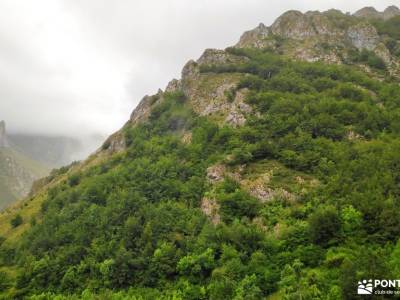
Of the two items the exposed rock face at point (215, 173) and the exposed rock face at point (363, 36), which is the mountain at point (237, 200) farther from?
the exposed rock face at point (363, 36)

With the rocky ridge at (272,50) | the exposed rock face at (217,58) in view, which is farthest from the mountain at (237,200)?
the exposed rock face at (217,58)

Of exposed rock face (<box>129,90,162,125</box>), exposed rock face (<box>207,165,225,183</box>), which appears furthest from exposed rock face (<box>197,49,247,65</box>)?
exposed rock face (<box>207,165,225,183</box>)

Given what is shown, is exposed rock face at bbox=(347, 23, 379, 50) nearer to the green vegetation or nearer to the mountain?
the mountain

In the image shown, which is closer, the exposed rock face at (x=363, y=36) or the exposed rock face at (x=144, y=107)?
the exposed rock face at (x=144, y=107)

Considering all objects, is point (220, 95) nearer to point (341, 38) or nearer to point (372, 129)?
point (372, 129)

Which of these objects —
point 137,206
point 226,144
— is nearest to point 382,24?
point 226,144

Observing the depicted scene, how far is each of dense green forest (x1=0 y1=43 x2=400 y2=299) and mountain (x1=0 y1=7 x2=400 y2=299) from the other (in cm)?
26

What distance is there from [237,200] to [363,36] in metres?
114

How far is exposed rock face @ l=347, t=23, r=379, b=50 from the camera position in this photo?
149 m

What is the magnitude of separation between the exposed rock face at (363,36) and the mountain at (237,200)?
51.4ft

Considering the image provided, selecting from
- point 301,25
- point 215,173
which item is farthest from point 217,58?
point 215,173

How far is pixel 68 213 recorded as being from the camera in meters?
92.3

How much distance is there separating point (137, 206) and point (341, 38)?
121m

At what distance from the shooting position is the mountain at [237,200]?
53094 millimetres
